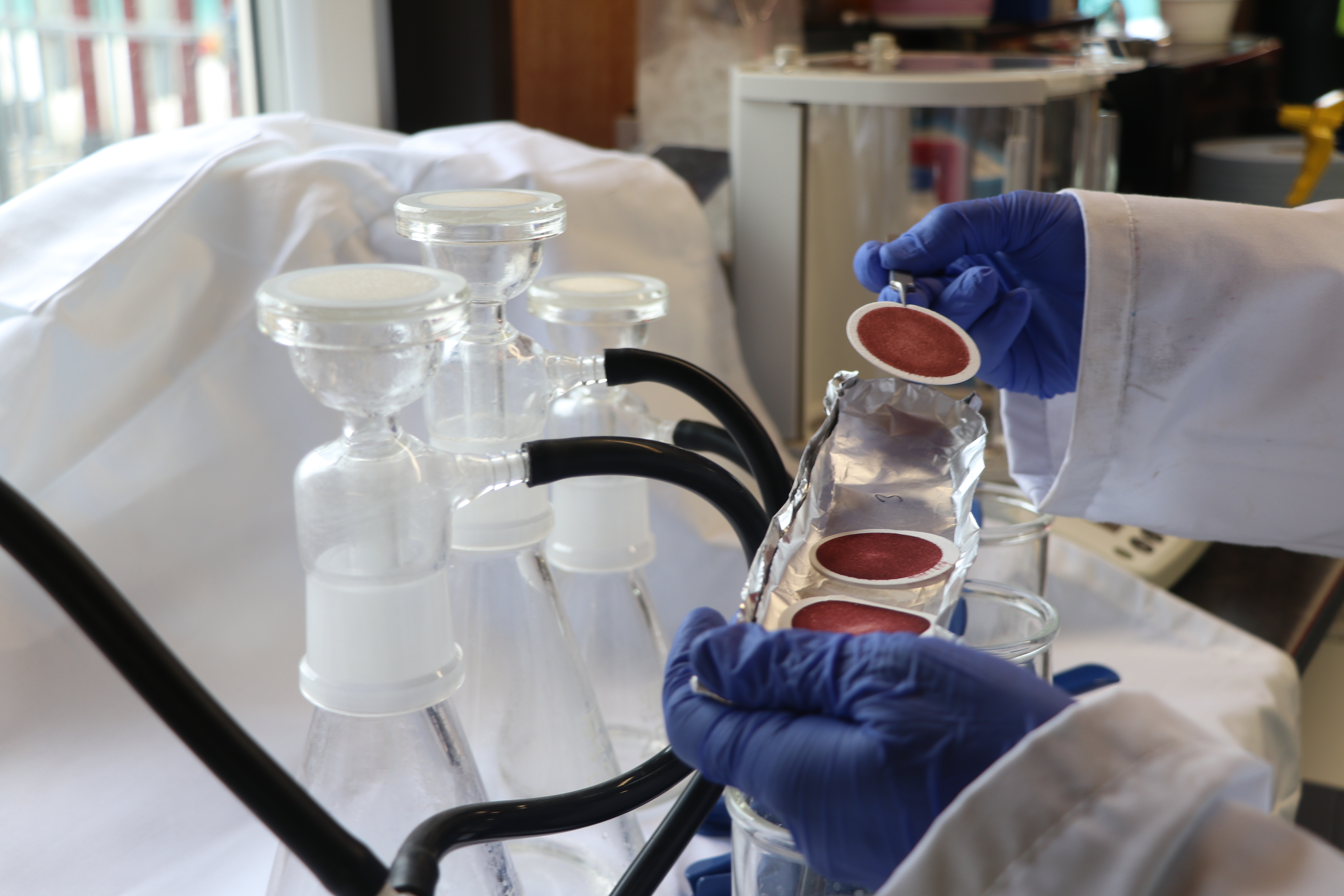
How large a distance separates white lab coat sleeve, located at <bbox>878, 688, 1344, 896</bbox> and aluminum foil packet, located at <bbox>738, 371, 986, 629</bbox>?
0.09 metres

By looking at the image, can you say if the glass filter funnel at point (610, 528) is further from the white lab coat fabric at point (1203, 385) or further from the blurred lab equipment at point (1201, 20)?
the blurred lab equipment at point (1201, 20)

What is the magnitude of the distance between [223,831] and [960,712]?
54 cm

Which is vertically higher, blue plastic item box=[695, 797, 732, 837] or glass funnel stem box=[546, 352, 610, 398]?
glass funnel stem box=[546, 352, 610, 398]

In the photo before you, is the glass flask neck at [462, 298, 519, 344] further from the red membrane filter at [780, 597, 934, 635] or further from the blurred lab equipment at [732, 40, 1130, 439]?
the blurred lab equipment at [732, 40, 1130, 439]

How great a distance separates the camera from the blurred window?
3.48ft

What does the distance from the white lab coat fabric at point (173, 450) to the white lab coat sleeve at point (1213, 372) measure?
41 centimetres

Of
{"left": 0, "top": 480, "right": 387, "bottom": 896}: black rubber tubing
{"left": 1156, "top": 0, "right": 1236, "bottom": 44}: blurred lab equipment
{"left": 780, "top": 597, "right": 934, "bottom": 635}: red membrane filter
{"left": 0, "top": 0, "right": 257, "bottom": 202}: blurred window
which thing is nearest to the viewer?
{"left": 0, "top": 480, "right": 387, "bottom": 896}: black rubber tubing

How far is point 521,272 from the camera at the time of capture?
0.56 meters

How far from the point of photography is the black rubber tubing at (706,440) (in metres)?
0.67

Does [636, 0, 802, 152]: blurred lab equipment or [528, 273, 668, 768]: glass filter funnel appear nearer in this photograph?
[528, 273, 668, 768]: glass filter funnel

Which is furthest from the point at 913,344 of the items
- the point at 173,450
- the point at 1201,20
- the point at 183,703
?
the point at 1201,20

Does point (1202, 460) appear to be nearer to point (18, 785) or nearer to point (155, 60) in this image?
point (18, 785)

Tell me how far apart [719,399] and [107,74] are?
91 cm

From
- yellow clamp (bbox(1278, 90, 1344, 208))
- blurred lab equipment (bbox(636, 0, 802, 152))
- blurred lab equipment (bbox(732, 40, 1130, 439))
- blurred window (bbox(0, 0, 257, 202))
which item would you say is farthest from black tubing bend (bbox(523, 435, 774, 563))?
yellow clamp (bbox(1278, 90, 1344, 208))
